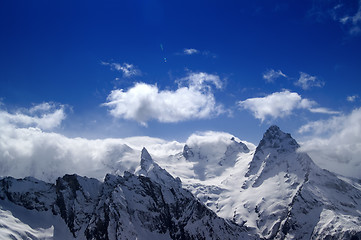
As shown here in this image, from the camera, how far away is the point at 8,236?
191 m
